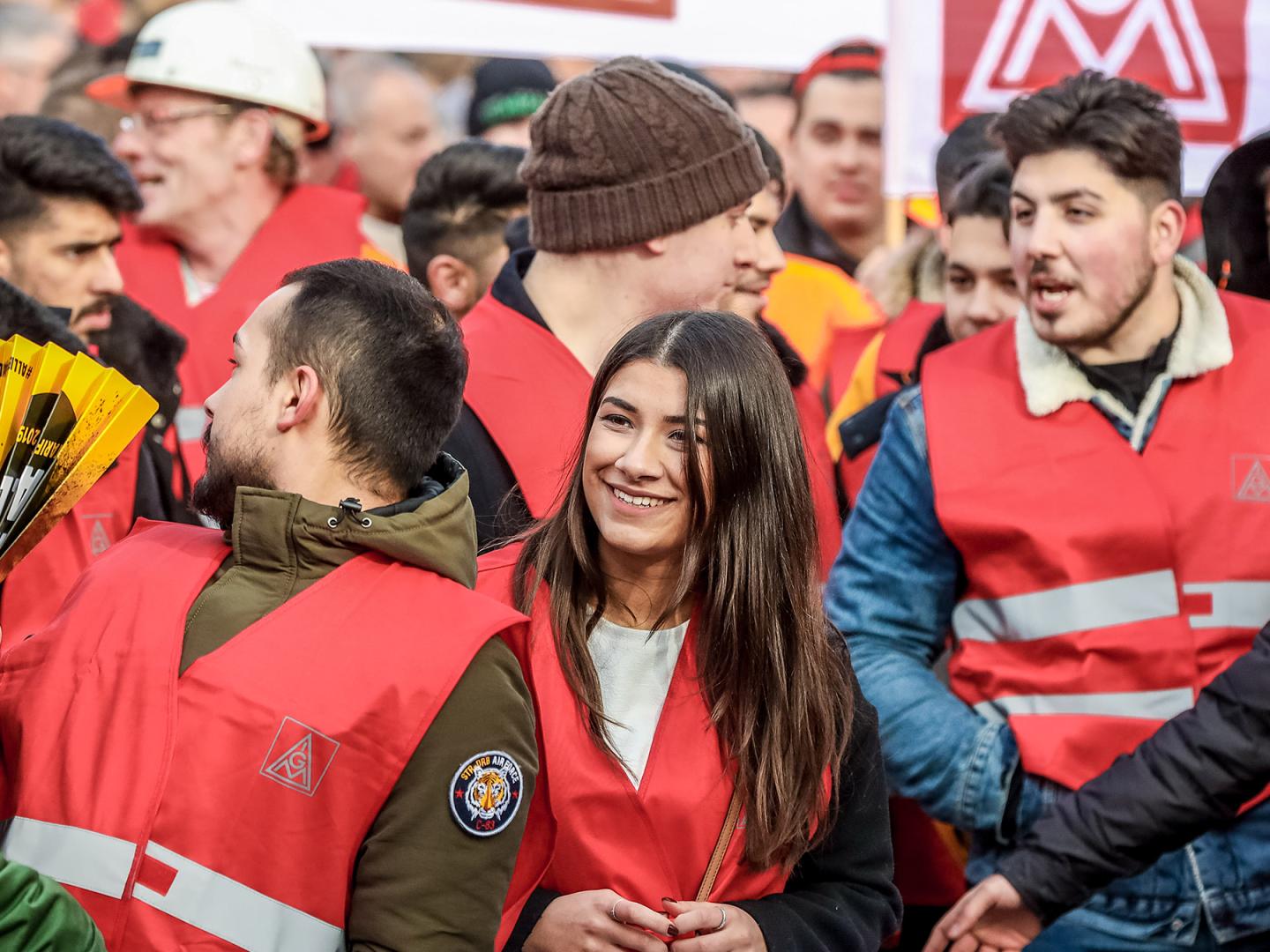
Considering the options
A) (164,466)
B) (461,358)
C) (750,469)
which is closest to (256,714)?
(461,358)

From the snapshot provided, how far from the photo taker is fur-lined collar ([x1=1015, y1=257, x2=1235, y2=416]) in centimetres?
344

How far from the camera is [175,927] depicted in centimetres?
201

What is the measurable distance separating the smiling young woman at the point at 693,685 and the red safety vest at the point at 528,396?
33 centimetres

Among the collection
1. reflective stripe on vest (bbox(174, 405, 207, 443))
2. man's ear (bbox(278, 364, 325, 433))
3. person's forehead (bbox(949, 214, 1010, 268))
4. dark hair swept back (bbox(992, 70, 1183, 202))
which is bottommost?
reflective stripe on vest (bbox(174, 405, 207, 443))

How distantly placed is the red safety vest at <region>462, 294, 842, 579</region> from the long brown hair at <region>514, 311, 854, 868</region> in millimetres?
313

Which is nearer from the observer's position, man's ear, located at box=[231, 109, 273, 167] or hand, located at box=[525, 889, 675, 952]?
hand, located at box=[525, 889, 675, 952]

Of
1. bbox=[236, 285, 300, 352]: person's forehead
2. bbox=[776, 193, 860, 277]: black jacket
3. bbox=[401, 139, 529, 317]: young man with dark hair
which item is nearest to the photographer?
bbox=[236, 285, 300, 352]: person's forehead

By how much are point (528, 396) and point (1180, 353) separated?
1.37 m

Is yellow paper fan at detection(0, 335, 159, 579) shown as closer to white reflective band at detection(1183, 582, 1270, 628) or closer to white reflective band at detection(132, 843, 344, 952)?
white reflective band at detection(132, 843, 344, 952)

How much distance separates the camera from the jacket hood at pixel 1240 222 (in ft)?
13.1

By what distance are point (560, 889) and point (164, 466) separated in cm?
214

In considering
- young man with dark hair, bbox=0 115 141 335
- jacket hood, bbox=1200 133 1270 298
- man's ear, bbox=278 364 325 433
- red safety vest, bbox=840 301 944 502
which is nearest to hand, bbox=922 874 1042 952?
man's ear, bbox=278 364 325 433

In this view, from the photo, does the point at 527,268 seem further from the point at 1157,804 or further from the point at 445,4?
the point at 445,4

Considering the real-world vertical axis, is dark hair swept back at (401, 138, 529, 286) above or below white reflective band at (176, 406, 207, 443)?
above
